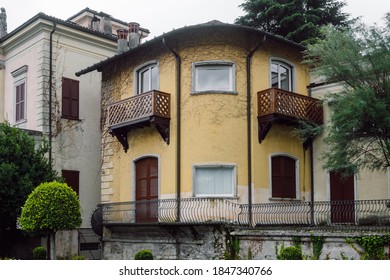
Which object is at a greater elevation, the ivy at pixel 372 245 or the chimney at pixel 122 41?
the chimney at pixel 122 41

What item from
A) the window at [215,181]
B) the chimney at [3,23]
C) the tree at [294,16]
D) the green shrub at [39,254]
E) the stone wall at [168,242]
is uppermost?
the chimney at [3,23]

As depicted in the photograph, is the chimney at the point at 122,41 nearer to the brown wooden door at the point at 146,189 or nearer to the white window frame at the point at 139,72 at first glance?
the white window frame at the point at 139,72

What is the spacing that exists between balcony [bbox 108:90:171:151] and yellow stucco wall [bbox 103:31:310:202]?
305 millimetres

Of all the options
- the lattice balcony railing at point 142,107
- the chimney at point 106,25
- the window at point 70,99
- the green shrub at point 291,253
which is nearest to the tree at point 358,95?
the green shrub at point 291,253

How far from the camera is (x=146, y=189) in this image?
2238 cm

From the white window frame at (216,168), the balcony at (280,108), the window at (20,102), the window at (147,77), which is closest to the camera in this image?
the white window frame at (216,168)

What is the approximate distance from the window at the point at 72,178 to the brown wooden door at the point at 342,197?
35.4 feet

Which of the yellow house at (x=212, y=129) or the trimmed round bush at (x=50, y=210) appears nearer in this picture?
the trimmed round bush at (x=50, y=210)

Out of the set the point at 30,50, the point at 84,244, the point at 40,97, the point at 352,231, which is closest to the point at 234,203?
the point at 352,231

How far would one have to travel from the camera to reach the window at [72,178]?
2530 cm

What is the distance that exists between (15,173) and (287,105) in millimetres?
9937

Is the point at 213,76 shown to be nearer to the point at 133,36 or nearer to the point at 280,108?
the point at 280,108

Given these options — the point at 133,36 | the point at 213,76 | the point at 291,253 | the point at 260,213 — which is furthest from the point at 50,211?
the point at 133,36
